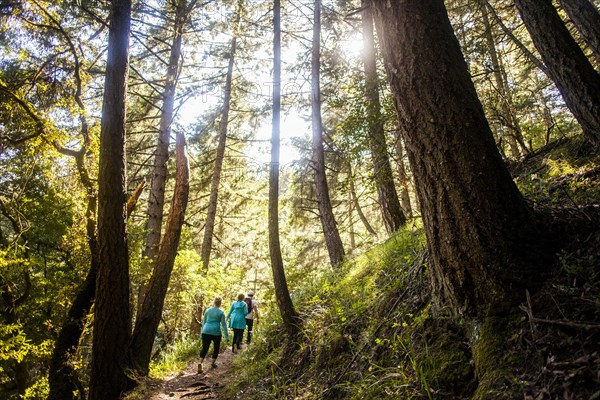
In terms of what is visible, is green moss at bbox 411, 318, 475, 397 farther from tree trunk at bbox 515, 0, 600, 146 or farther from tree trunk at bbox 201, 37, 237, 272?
tree trunk at bbox 201, 37, 237, 272

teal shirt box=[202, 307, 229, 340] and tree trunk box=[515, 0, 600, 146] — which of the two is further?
teal shirt box=[202, 307, 229, 340]

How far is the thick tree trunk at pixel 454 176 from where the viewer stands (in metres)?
2.56

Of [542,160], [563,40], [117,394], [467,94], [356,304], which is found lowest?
[117,394]

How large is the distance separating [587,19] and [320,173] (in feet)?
24.2

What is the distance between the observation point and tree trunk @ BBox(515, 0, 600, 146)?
4621 mm

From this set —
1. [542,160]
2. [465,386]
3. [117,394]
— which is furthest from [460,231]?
[117,394]

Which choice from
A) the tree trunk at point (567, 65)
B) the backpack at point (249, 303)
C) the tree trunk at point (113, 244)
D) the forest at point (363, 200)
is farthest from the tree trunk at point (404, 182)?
the backpack at point (249, 303)

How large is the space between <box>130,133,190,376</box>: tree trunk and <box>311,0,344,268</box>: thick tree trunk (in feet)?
15.5

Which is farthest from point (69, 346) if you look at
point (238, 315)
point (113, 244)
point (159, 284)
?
point (238, 315)

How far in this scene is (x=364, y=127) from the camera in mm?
6539

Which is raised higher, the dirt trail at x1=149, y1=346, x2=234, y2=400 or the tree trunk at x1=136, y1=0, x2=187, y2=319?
the tree trunk at x1=136, y1=0, x2=187, y2=319

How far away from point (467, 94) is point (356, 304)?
10.7 feet

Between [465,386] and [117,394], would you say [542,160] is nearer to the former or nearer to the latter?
[465,386]

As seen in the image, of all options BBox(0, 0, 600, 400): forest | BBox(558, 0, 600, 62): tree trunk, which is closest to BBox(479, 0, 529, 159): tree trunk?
BBox(0, 0, 600, 400): forest
